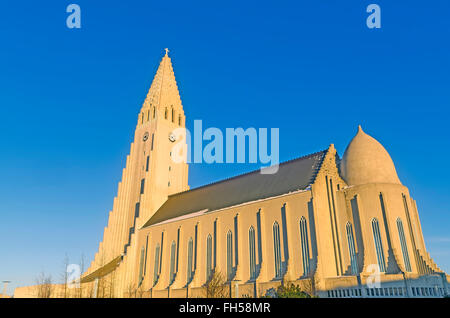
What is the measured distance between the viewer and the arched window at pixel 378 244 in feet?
111

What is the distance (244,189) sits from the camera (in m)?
46.4

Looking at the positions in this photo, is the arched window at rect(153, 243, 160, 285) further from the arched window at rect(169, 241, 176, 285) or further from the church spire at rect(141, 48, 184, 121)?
the church spire at rect(141, 48, 184, 121)

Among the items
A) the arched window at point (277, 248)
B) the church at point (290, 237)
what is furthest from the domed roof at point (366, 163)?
the arched window at point (277, 248)

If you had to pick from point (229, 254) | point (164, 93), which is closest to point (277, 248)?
point (229, 254)

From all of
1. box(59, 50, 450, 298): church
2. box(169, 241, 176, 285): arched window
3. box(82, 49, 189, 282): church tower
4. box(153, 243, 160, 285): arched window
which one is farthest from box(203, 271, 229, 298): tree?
box(82, 49, 189, 282): church tower

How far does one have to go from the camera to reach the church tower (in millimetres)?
56094

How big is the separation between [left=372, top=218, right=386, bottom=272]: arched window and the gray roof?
762 cm

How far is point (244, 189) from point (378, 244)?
17457 millimetres

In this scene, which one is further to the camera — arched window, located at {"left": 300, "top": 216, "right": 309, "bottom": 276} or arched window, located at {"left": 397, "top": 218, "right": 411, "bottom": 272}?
arched window, located at {"left": 300, "top": 216, "right": 309, "bottom": 276}

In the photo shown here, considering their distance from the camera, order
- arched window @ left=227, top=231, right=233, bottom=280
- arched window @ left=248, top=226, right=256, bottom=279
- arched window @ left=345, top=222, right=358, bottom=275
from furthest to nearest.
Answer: arched window @ left=227, top=231, right=233, bottom=280
arched window @ left=248, top=226, right=256, bottom=279
arched window @ left=345, top=222, right=358, bottom=275

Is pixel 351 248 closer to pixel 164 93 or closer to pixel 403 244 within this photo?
pixel 403 244

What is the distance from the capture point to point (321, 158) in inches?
1625

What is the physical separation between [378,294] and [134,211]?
1545 inches
